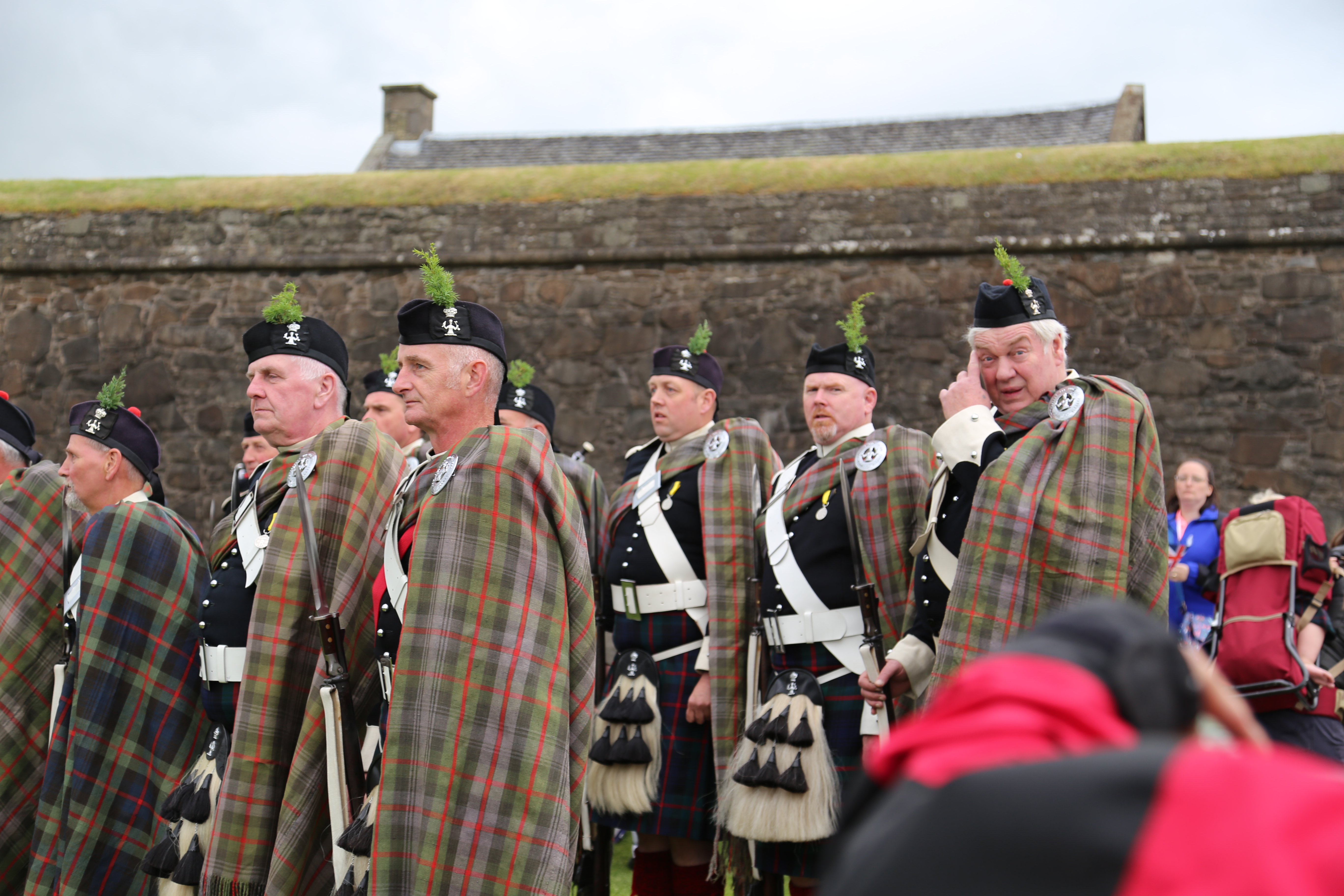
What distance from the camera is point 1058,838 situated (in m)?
0.74

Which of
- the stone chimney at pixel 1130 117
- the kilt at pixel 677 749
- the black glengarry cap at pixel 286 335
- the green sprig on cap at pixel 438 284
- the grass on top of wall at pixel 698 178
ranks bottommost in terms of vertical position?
the kilt at pixel 677 749

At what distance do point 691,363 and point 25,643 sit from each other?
9.09 feet

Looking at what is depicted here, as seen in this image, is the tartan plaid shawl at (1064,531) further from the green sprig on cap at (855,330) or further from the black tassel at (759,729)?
the green sprig on cap at (855,330)

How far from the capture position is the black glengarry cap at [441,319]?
128 inches

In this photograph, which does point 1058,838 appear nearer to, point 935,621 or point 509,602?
point 509,602

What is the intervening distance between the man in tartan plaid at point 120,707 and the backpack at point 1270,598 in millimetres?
4047

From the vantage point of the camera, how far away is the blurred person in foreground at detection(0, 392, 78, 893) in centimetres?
405

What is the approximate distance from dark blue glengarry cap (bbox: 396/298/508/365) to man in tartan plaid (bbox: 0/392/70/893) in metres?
2.01

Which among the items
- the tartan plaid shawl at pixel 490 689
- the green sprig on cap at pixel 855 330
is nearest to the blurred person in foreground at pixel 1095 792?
the tartan plaid shawl at pixel 490 689

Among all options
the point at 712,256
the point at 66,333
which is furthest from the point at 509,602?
the point at 66,333

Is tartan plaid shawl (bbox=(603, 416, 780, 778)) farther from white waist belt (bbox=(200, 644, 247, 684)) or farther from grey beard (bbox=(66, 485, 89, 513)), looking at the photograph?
grey beard (bbox=(66, 485, 89, 513))

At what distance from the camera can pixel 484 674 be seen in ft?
9.30

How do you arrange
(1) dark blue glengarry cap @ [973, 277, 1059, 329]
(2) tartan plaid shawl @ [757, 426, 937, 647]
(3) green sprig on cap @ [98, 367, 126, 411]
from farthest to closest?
(3) green sprig on cap @ [98, 367, 126, 411], (2) tartan plaid shawl @ [757, 426, 937, 647], (1) dark blue glengarry cap @ [973, 277, 1059, 329]

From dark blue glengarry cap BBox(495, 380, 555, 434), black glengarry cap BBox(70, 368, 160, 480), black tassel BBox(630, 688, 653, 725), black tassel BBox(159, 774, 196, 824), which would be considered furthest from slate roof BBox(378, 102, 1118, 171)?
black tassel BBox(159, 774, 196, 824)
